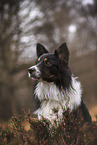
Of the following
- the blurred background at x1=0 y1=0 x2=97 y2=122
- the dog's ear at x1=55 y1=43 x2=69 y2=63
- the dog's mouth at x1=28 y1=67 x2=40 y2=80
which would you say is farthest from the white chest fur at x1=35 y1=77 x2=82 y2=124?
the blurred background at x1=0 y1=0 x2=97 y2=122

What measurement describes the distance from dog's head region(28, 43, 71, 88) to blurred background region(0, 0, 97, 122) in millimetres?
4477

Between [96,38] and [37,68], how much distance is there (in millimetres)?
10825

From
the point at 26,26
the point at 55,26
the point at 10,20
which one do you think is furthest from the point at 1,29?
the point at 55,26

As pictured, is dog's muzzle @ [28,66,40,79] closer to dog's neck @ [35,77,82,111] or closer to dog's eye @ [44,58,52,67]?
dog's eye @ [44,58,52,67]

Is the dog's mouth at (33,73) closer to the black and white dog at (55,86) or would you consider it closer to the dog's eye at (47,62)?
the black and white dog at (55,86)

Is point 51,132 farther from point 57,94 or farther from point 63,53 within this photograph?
point 63,53

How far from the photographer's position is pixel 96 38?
12.5m

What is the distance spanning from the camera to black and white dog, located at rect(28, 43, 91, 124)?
2977 mm

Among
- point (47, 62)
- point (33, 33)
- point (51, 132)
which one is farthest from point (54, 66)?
point (33, 33)

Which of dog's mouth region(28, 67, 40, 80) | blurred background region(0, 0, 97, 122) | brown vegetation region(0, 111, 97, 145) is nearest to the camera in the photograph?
brown vegetation region(0, 111, 97, 145)

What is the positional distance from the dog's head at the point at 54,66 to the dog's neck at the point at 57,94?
173mm

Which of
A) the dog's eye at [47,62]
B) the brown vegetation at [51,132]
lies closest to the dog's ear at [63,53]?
the dog's eye at [47,62]

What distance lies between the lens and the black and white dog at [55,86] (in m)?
2.98

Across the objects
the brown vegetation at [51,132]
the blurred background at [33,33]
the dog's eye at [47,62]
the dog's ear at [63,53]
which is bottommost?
the brown vegetation at [51,132]
